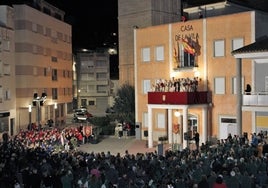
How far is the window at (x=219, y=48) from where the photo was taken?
40.9 meters

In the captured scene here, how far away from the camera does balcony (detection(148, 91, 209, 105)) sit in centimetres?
3978

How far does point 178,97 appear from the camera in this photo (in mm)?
40125

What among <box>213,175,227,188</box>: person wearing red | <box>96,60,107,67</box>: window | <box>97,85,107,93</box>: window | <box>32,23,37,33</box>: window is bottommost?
<box>213,175,227,188</box>: person wearing red

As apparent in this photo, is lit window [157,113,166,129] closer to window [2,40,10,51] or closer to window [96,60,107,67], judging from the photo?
window [2,40,10,51]

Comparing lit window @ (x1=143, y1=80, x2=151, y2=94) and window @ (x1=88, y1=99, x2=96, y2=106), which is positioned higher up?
lit window @ (x1=143, y1=80, x2=151, y2=94)

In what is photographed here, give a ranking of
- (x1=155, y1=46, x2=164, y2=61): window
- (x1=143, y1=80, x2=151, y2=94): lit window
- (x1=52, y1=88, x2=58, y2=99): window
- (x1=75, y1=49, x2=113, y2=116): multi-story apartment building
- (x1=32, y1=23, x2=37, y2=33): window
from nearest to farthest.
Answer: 1. (x1=155, y1=46, x2=164, y2=61): window
2. (x1=143, y1=80, x2=151, y2=94): lit window
3. (x1=32, y1=23, x2=37, y2=33): window
4. (x1=52, y1=88, x2=58, y2=99): window
5. (x1=75, y1=49, x2=113, y2=116): multi-story apartment building

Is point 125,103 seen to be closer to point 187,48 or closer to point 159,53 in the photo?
point 159,53

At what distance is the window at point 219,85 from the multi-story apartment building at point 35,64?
18.6m

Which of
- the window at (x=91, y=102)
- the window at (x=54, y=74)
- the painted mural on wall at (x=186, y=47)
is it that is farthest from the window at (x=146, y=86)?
the window at (x=91, y=102)

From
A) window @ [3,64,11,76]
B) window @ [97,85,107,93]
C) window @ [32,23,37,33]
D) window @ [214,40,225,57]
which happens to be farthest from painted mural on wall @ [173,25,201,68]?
window @ [97,85,107,93]

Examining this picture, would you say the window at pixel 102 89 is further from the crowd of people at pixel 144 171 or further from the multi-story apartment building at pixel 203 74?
the crowd of people at pixel 144 171

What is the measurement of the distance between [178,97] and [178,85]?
1494 millimetres

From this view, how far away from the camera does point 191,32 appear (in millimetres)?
43000

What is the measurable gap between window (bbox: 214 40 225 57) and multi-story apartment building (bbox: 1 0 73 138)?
19.1 metres
